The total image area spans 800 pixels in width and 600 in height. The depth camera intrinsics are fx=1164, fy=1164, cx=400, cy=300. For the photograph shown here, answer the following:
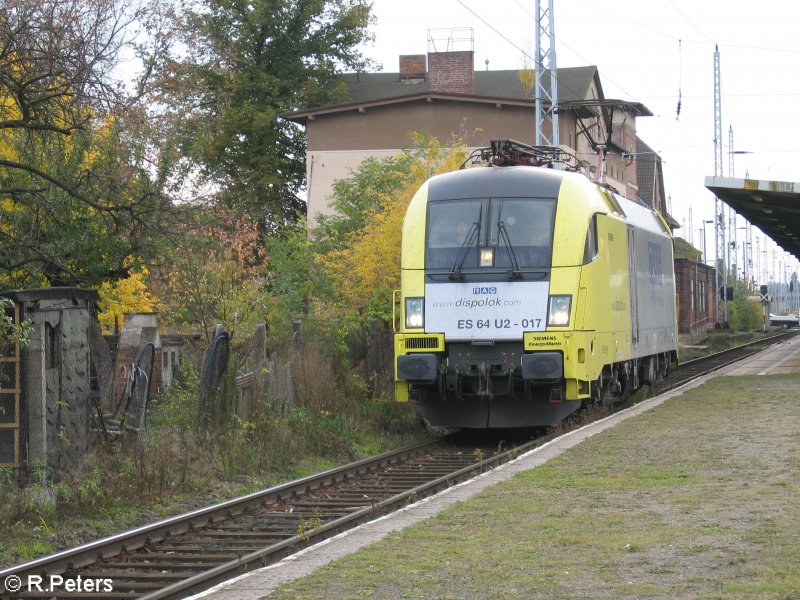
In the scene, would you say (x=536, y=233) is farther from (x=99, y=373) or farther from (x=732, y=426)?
(x=99, y=373)

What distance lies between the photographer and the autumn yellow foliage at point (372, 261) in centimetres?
2141

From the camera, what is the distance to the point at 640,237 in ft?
68.3

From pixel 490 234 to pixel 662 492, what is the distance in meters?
6.32

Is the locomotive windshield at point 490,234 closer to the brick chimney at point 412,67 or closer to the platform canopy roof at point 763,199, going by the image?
the platform canopy roof at point 763,199

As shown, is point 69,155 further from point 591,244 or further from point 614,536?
point 614,536

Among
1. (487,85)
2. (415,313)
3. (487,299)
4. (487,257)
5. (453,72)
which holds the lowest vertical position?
(415,313)

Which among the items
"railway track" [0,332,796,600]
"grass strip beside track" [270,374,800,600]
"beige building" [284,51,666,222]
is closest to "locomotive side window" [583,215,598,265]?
"railway track" [0,332,796,600]

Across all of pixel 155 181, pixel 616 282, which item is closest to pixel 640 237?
pixel 616 282

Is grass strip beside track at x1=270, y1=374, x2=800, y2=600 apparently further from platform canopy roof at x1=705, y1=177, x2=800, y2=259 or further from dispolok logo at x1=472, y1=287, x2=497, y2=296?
platform canopy roof at x1=705, y1=177, x2=800, y2=259

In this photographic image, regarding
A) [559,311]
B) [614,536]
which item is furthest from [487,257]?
[614,536]

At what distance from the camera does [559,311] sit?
1551 cm

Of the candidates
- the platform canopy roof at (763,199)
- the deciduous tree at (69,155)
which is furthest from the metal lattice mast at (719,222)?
the deciduous tree at (69,155)

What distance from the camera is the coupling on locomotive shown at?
15.6 meters

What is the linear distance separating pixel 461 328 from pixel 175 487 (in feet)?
16.6
